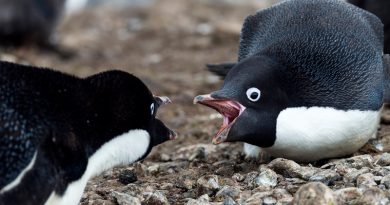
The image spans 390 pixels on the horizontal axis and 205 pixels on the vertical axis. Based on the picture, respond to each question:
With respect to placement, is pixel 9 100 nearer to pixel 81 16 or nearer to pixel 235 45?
pixel 235 45

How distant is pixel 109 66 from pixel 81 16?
14.3 feet

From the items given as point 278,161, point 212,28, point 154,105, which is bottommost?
point 278,161

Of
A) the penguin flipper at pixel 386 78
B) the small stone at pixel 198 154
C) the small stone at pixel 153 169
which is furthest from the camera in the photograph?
the small stone at pixel 198 154

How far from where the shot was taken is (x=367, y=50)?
4.50 meters

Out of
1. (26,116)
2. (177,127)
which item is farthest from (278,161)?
(177,127)

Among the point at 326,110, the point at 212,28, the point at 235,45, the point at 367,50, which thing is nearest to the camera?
the point at 326,110

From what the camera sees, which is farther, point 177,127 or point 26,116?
point 177,127

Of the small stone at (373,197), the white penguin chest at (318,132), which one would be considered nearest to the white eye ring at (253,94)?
the white penguin chest at (318,132)

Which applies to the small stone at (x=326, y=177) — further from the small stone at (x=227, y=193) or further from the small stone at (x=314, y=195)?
the small stone at (x=314, y=195)

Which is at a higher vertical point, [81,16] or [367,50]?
[81,16]

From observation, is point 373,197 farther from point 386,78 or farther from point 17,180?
point 386,78

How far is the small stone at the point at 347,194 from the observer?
3346 mm

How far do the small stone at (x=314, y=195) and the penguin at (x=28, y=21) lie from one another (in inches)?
289

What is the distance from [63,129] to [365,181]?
134 centimetres
